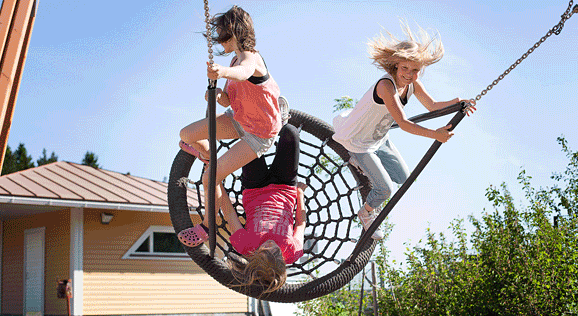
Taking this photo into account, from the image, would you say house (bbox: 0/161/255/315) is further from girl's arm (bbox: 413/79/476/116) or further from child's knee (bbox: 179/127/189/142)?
girl's arm (bbox: 413/79/476/116)

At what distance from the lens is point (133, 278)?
10398 mm

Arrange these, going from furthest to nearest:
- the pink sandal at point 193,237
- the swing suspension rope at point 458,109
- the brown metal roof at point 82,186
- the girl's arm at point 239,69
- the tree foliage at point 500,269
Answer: the brown metal roof at point 82,186 < the tree foliage at point 500,269 < the pink sandal at point 193,237 < the swing suspension rope at point 458,109 < the girl's arm at point 239,69

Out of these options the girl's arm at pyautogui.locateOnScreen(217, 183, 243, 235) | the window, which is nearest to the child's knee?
the girl's arm at pyautogui.locateOnScreen(217, 183, 243, 235)

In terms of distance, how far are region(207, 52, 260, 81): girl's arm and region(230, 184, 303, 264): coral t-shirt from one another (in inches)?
30.0

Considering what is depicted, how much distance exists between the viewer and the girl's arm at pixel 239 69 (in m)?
2.00

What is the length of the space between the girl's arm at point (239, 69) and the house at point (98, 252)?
25.7ft

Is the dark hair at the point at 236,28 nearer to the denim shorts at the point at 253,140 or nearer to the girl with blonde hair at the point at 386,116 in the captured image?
the denim shorts at the point at 253,140

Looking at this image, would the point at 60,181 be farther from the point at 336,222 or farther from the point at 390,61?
the point at 390,61

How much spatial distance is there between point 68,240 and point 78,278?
0.78m

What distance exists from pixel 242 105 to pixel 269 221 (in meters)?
0.58

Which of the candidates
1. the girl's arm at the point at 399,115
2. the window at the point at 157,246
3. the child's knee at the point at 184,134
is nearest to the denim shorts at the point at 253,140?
the child's knee at the point at 184,134

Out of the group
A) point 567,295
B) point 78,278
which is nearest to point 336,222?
point 567,295

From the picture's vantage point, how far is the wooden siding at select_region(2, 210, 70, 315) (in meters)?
10.3

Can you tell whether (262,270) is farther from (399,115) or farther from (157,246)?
(157,246)
